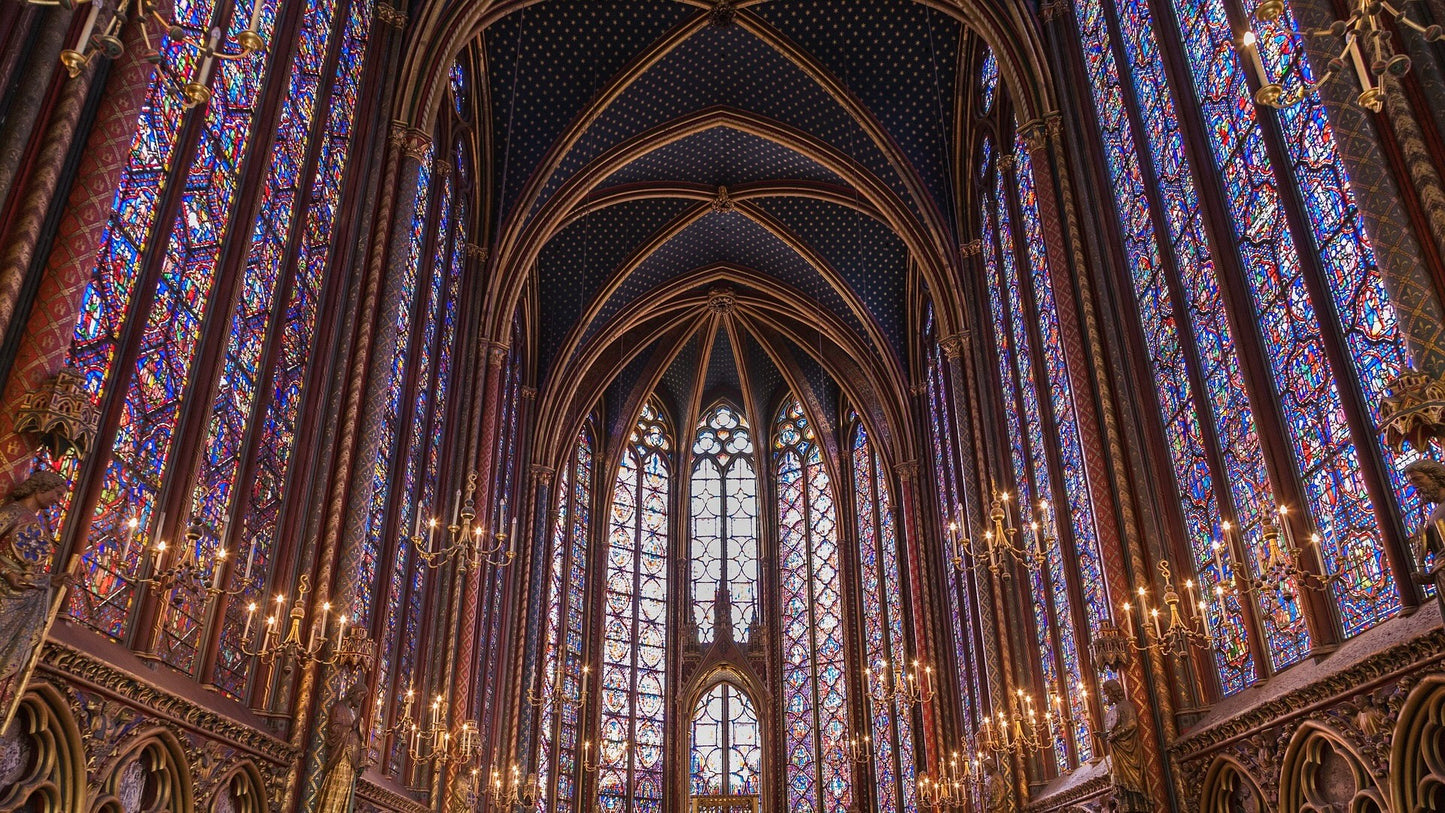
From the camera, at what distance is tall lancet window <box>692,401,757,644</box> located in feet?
105

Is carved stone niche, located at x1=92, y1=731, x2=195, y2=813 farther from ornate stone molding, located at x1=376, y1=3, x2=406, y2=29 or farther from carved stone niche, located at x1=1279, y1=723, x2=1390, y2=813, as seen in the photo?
ornate stone molding, located at x1=376, y1=3, x2=406, y2=29

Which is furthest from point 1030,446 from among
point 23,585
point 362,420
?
point 23,585

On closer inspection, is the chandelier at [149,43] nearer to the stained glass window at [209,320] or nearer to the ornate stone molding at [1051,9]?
the stained glass window at [209,320]

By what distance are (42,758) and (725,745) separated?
950 inches

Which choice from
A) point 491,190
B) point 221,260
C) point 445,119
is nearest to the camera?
point 221,260

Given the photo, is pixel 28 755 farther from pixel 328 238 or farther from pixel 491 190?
pixel 491 190

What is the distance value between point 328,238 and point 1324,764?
12662 mm

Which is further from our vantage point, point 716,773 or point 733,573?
point 733,573

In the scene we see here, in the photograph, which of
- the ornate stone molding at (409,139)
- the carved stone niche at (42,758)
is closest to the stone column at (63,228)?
the carved stone niche at (42,758)

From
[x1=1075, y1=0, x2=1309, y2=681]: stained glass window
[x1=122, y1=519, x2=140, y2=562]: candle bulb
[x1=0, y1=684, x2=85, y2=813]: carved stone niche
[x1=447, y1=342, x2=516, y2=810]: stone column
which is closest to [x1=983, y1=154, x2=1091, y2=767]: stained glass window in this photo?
[x1=1075, y1=0, x2=1309, y2=681]: stained glass window

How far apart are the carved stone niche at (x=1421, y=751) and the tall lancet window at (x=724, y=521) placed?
2416cm

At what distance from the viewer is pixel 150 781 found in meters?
9.29

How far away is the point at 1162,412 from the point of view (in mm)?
13234

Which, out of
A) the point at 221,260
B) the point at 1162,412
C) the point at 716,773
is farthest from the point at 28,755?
the point at 716,773
